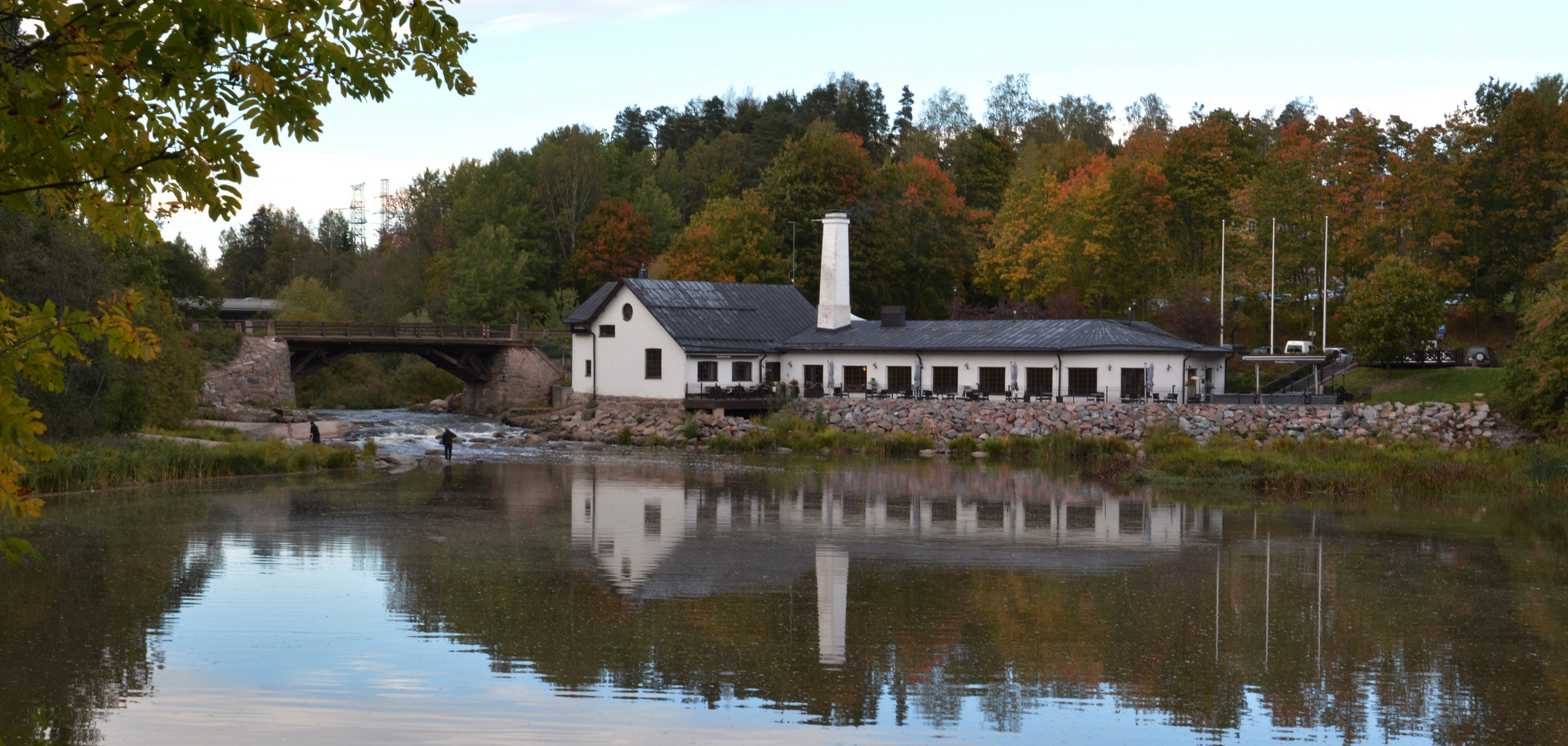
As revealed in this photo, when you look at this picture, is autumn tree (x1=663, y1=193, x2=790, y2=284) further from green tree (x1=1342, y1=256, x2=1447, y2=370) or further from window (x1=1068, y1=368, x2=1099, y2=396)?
green tree (x1=1342, y1=256, x2=1447, y2=370)

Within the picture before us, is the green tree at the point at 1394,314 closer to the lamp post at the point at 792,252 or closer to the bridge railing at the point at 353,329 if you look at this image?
the lamp post at the point at 792,252

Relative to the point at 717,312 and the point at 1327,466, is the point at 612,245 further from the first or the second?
the point at 1327,466

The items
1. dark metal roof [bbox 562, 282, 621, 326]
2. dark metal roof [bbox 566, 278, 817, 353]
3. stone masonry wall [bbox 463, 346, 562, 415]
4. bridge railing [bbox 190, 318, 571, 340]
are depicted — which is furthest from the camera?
stone masonry wall [bbox 463, 346, 562, 415]

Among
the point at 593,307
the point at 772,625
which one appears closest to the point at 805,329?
the point at 593,307

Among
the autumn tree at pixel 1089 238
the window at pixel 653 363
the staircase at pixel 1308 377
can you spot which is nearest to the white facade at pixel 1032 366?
the staircase at pixel 1308 377

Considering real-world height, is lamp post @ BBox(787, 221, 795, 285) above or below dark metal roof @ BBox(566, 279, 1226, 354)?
above

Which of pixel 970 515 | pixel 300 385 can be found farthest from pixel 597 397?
pixel 970 515

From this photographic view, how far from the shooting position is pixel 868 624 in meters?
15.0

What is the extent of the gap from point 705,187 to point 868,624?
78.1m

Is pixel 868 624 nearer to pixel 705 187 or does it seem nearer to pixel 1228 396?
pixel 1228 396

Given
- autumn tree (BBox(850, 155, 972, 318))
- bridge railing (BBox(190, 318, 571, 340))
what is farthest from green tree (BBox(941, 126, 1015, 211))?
bridge railing (BBox(190, 318, 571, 340))

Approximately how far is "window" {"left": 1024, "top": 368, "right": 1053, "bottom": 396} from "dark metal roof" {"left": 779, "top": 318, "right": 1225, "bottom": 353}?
93 cm

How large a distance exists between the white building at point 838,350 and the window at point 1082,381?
36 mm

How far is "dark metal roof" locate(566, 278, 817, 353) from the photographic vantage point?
4994 cm
